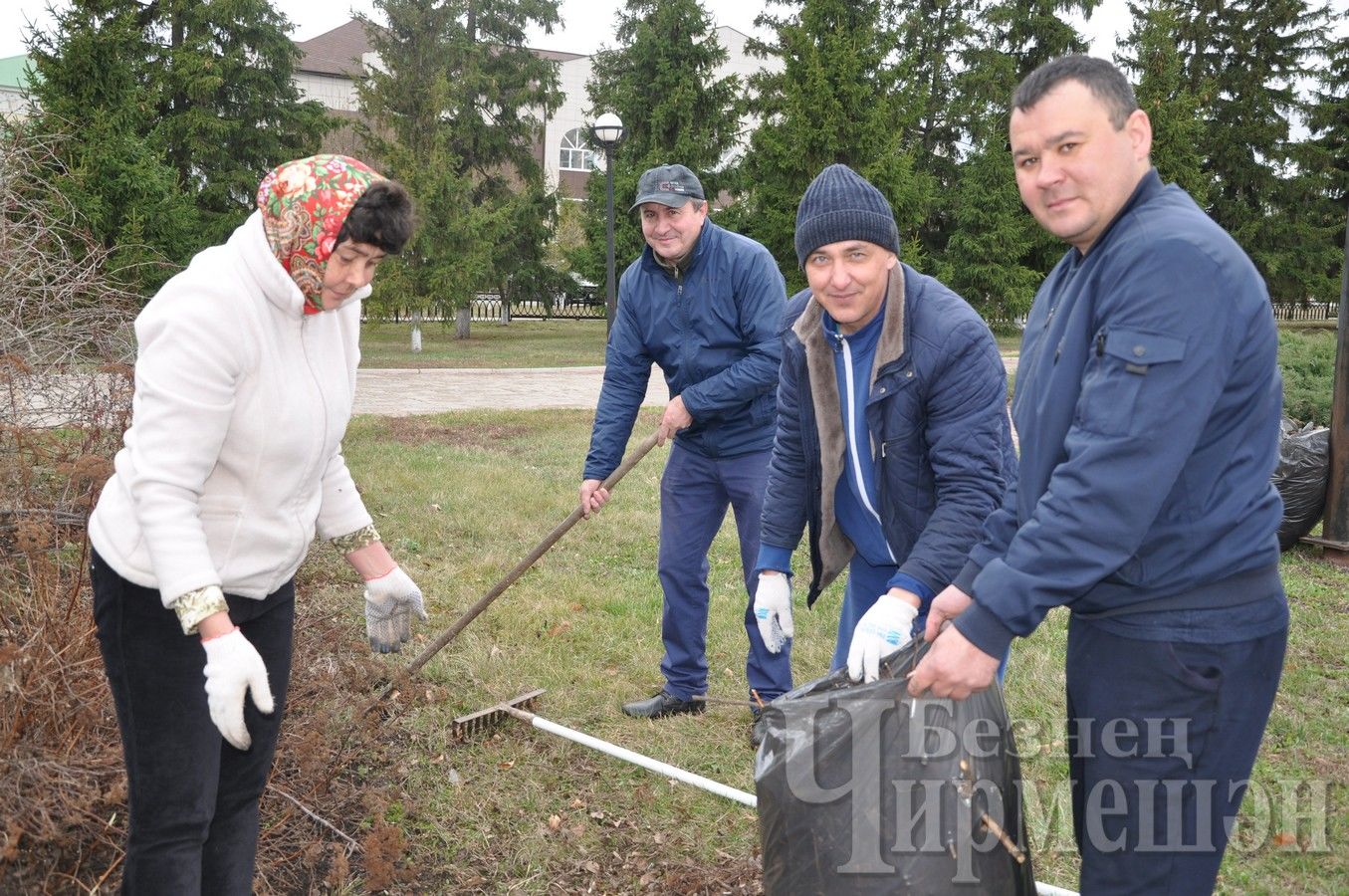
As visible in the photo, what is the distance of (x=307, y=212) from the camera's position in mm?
1852

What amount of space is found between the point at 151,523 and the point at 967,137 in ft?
95.3

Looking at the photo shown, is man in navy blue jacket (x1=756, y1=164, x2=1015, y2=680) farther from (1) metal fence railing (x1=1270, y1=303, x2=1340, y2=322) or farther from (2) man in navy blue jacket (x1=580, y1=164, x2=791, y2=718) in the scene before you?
(1) metal fence railing (x1=1270, y1=303, x2=1340, y2=322)

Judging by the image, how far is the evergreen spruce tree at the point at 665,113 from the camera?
78.0 feet

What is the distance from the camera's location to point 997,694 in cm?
198

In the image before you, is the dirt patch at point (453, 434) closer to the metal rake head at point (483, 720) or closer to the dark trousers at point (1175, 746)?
the metal rake head at point (483, 720)

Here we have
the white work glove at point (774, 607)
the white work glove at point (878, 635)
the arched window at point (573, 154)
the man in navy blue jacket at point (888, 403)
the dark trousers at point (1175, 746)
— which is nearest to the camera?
the dark trousers at point (1175, 746)

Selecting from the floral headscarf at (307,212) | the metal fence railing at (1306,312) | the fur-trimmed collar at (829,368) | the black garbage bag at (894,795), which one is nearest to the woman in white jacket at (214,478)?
the floral headscarf at (307,212)

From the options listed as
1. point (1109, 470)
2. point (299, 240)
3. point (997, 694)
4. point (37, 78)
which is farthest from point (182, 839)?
point (37, 78)

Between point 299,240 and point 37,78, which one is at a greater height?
point 37,78

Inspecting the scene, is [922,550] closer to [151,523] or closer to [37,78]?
[151,523]

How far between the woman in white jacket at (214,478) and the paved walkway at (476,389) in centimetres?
1017

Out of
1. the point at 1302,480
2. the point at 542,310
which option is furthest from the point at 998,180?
the point at 1302,480

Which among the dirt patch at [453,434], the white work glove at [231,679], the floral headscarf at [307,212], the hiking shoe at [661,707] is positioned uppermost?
the floral headscarf at [307,212]

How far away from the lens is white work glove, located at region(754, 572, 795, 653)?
2871mm
